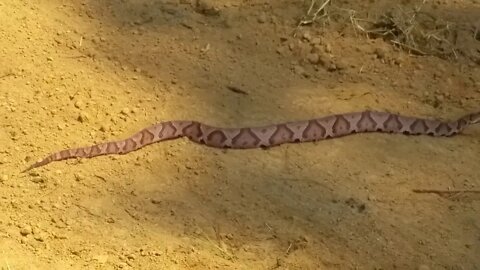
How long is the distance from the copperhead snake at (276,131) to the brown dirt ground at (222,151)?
86 millimetres

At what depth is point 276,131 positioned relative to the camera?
6.20m

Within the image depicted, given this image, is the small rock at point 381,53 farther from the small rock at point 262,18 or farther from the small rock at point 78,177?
the small rock at point 78,177

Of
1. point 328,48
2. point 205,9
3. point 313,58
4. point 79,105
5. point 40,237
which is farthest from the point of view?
point 205,9

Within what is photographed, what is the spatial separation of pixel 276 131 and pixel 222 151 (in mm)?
540

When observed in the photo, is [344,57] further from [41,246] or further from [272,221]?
[41,246]

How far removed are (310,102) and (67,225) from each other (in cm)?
278

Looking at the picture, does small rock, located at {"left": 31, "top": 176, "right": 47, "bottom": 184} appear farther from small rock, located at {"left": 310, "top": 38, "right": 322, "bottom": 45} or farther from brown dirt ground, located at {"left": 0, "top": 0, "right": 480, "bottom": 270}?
small rock, located at {"left": 310, "top": 38, "right": 322, "bottom": 45}

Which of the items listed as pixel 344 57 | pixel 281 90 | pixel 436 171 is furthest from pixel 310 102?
pixel 436 171

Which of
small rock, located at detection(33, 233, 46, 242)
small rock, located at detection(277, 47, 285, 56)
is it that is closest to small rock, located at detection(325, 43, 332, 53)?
small rock, located at detection(277, 47, 285, 56)

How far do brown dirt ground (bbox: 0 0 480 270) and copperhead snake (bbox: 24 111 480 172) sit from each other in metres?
0.09

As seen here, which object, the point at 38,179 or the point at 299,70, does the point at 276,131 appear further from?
the point at 38,179

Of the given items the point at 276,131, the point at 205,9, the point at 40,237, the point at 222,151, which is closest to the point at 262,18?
the point at 205,9

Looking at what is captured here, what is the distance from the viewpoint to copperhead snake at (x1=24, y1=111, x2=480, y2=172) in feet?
19.4

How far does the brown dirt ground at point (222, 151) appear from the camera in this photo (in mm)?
5098
